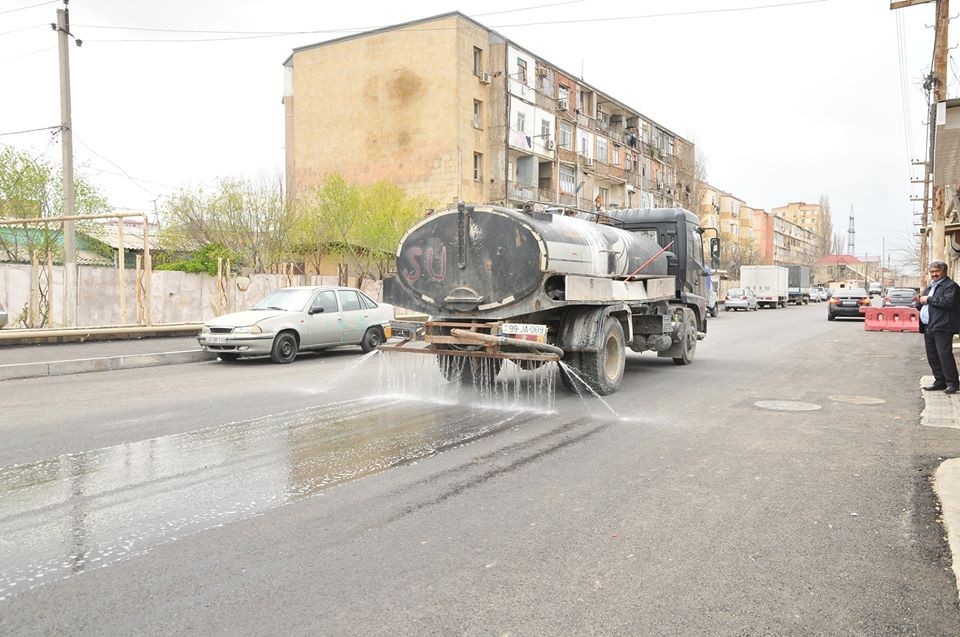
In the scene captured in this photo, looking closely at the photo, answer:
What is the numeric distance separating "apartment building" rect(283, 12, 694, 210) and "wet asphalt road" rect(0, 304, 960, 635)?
104ft

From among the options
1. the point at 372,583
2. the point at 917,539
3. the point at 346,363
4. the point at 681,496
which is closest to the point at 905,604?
the point at 917,539

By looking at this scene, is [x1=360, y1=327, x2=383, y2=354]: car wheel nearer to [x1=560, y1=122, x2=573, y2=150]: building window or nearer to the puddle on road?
the puddle on road

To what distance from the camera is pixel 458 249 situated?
9336 mm

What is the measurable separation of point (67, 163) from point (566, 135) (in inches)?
1430

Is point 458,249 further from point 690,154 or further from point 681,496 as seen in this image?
point 690,154

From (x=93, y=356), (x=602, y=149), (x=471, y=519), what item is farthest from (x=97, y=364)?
(x=602, y=149)

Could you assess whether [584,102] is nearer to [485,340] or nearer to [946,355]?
[946,355]

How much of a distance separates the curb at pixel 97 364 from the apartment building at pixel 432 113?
2402cm

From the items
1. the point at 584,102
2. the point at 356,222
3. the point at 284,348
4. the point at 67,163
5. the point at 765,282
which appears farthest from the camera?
the point at 584,102

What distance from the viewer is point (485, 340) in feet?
28.5

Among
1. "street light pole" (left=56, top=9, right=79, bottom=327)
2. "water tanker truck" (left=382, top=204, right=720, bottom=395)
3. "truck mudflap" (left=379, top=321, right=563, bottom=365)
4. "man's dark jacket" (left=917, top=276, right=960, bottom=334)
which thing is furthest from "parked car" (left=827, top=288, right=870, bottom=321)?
"street light pole" (left=56, top=9, right=79, bottom=327)

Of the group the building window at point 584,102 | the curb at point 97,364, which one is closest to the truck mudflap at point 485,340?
the curb at point 97,364

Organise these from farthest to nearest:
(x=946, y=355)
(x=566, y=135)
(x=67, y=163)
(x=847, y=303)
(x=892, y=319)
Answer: (x=566, y=135)
(x=847, y=303)
(x=892, y=319)
(x=67, y=163)
(x=946, y=355)

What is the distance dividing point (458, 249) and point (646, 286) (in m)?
3.56
